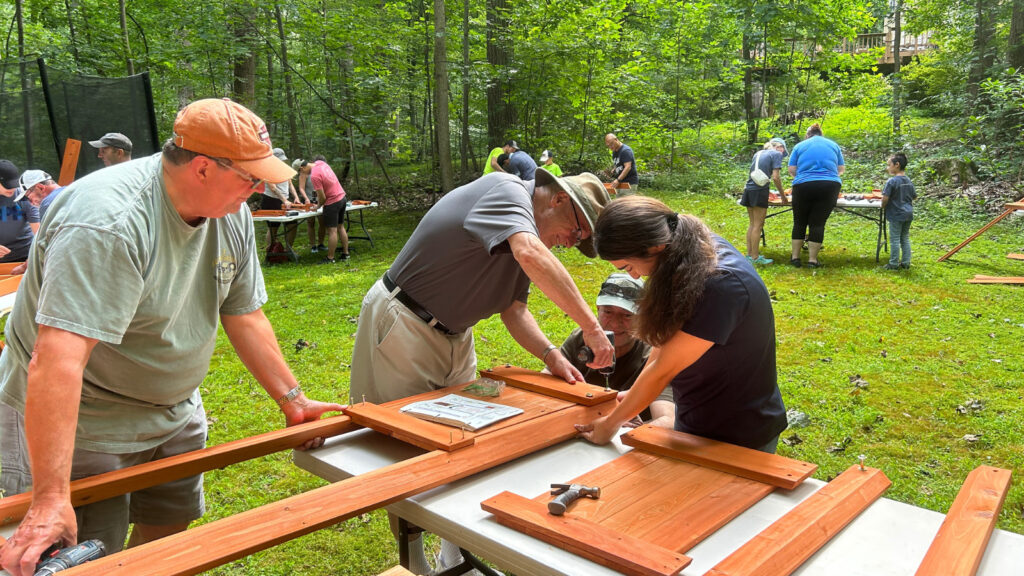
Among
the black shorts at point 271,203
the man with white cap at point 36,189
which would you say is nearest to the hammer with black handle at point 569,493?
the man with white cap at point 36,189

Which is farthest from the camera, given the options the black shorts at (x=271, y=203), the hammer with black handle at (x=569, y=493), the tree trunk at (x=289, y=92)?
the tree trunk at (x=289, y=92)

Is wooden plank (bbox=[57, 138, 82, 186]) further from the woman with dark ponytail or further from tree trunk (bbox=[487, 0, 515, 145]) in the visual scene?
the woman with dark ponytail

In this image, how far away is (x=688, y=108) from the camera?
17328 mm

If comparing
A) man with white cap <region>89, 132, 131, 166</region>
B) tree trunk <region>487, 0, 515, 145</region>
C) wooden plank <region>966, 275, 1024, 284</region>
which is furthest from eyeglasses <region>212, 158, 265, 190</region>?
tree trunk <region>487, 0, 515, 145</region>

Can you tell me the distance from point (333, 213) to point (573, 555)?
378 inches

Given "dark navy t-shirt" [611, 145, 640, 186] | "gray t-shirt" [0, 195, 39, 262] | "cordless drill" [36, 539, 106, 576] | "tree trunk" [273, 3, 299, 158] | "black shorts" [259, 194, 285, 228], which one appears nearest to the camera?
"cordless drill" [36, 539, 106, 576]

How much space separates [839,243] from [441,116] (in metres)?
7.09

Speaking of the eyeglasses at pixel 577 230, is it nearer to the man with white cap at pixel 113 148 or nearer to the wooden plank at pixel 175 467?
the wooden plank at pixel 175 467

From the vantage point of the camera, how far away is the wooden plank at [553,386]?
254cm

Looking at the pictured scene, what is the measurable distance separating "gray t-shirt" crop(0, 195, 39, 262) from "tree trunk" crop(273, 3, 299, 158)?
8.92 m

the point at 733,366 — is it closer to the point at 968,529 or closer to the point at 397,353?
the point at 968,529

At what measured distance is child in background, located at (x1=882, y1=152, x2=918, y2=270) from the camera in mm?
9031

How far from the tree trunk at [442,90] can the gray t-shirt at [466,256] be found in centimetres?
988

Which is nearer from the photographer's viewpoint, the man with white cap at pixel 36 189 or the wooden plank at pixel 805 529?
the wooden plank at pixel 805 529
